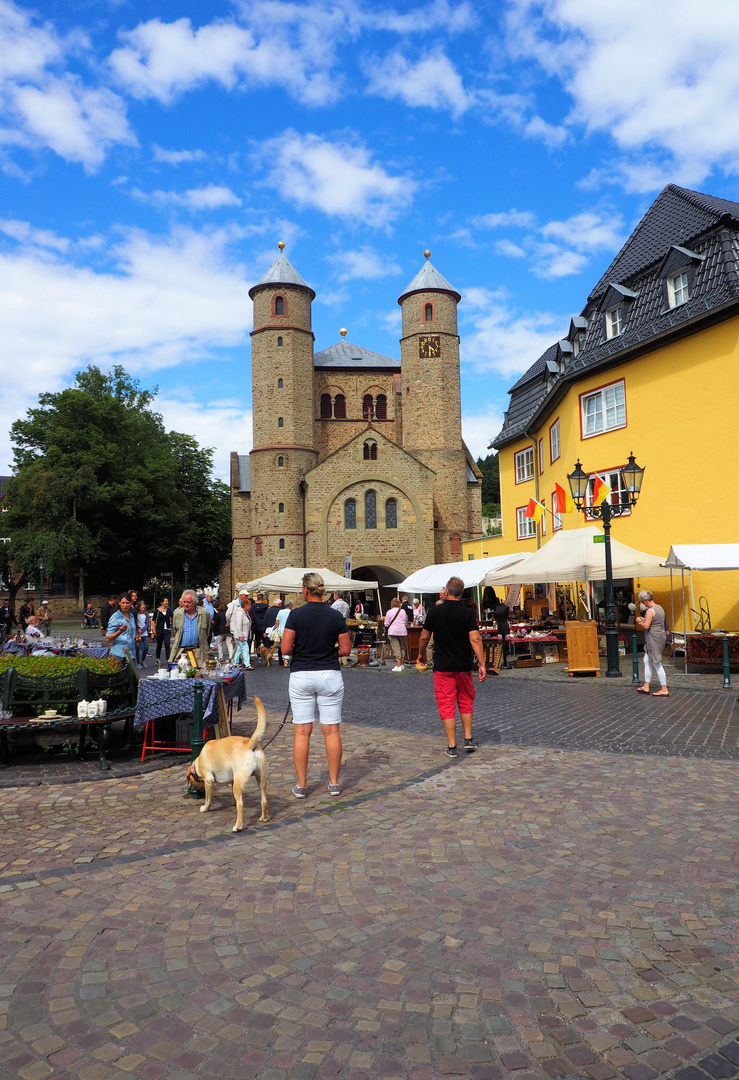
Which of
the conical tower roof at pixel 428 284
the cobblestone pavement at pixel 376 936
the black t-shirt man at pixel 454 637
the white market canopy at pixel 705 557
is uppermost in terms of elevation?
the conical tower roof at pixel 428 284

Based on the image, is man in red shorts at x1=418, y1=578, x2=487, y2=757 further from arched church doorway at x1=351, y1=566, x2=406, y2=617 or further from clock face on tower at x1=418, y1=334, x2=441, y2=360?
clock face on tower at x1=418, y1=334, x2=441, y2=360

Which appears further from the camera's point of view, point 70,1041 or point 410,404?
point 410,404

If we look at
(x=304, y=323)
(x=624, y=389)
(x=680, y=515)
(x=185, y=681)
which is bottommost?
(x=185, y=681)

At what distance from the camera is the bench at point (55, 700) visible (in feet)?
24.4

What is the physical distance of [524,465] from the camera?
103ft

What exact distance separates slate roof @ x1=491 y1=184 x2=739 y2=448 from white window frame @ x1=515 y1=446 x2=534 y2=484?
3553mm

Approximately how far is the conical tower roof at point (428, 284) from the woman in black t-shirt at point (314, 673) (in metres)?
46.2

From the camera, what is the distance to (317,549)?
44.6 metres

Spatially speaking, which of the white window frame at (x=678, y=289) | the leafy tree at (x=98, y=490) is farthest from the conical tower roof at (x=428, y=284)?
the white window frame at (x=678, y=289)

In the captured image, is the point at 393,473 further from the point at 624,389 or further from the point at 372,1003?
the point at 372,1003

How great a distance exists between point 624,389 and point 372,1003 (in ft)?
67.0

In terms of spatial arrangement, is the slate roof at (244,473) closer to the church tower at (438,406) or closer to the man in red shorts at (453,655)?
the church tower at (438,406)

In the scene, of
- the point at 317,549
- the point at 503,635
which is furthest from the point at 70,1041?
the point at 317,549

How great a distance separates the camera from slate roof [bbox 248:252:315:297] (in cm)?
4772
